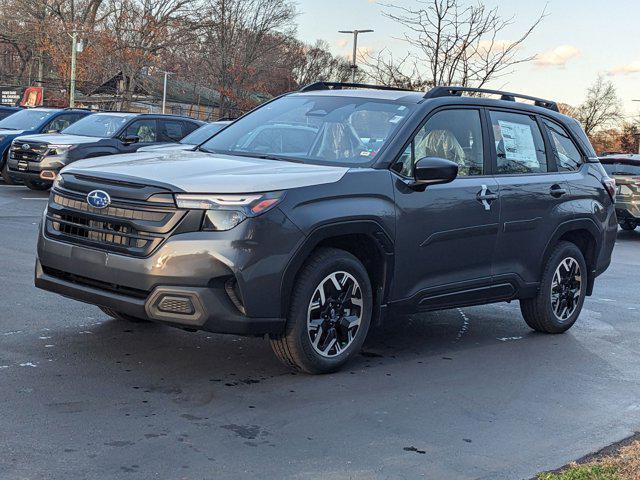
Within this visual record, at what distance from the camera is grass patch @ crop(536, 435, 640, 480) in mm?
4160

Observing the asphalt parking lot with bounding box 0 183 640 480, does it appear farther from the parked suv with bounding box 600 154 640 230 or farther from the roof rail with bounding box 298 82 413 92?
the parked suv with bounding box 600 154 640 230

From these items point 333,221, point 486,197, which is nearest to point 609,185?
point 486,197

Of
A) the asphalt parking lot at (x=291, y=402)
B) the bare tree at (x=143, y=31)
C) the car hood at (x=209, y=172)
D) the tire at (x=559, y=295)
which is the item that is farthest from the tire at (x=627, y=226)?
the bare tree at (x=143, y=31)

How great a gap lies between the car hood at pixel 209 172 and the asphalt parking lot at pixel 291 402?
1.14 meters

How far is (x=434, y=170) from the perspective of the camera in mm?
6004

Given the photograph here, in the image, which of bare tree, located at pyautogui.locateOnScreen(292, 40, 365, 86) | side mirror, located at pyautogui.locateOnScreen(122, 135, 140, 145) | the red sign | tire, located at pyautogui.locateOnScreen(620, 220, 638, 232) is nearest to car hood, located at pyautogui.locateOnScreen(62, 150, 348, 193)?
side mirror, located at pyautogui.locateOnScreen(122, 135, 140, 145)

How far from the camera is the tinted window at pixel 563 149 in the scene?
773 cm

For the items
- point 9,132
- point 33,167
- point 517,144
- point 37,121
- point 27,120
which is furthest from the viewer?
point 27,120

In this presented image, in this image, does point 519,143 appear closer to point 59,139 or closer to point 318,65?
point 59,139

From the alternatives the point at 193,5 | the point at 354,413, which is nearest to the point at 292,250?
the point at 354,413

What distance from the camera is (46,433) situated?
4.37 m

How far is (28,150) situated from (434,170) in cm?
1339

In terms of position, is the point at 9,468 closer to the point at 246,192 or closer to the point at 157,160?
the point at 246,192

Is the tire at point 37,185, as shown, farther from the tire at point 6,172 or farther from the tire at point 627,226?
the tire at point 627,226
